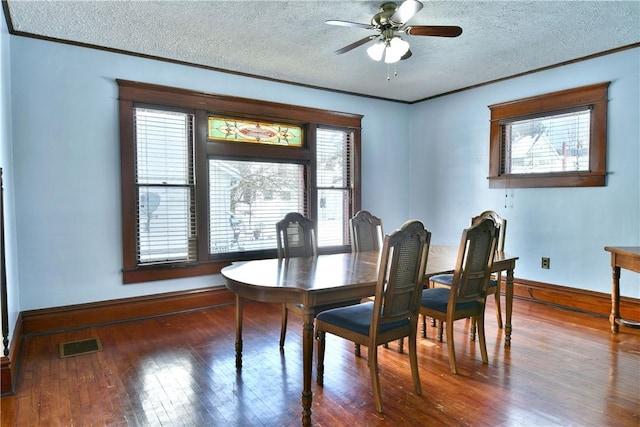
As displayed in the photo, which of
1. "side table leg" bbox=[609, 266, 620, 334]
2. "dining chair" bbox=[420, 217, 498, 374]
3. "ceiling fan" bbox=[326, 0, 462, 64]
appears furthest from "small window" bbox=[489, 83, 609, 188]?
"ceiling fan" bbox=[326, 0, 462, 64]

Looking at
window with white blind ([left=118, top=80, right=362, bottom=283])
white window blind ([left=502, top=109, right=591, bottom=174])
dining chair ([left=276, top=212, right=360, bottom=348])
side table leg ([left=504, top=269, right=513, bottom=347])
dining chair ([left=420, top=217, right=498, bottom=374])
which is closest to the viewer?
dining chair ([left=420, top=217, right=498, bottom=374])

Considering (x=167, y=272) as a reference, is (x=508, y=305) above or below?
below

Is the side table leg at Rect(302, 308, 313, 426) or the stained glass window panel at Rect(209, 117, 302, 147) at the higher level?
the stained glass window panel at Rect(209, 117, 302, 147)

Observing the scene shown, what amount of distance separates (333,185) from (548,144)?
2.57 m

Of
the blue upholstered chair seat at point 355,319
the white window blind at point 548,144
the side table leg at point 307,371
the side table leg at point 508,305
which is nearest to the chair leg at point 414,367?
the blue upholstered chair seat at point 355,319

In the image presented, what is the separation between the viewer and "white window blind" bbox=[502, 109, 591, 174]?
4.16 meters

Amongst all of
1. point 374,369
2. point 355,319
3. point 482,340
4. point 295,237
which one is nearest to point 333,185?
point 295,237

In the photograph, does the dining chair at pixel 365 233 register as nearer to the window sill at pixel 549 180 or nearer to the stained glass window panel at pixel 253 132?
the stained glass window panel at pixel 253 132

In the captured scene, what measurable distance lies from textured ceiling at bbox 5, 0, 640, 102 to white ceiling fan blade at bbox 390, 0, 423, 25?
14.0 inches

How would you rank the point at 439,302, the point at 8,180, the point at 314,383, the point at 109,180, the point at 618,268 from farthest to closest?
the point at 109,180, the point at 618,268, the point at 8,180, the point at 439,302, the point at 314,383

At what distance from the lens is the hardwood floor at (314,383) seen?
86.8 inches

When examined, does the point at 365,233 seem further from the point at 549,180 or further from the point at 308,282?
the point at 549,180

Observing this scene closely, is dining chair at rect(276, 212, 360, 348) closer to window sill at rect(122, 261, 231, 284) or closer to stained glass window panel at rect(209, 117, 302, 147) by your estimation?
window sill at rect(122, 261, 231, 284)

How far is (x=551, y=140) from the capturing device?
4422 millimetres
